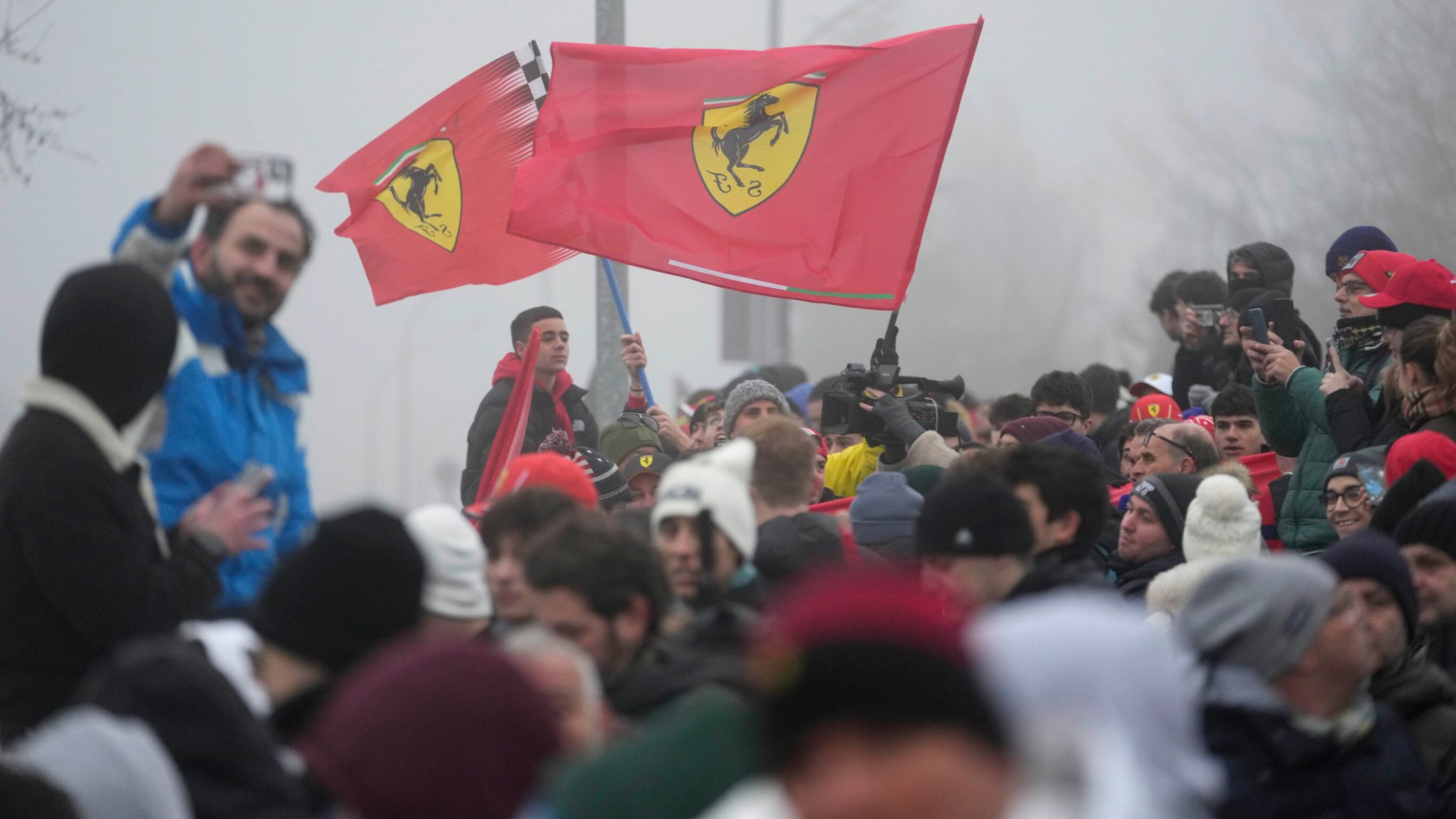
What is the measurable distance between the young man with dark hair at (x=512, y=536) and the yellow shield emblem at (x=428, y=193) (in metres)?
4.23

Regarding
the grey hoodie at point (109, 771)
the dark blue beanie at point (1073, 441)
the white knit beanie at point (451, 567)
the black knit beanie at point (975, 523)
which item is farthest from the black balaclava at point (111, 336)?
the dark blue beanie at point (1073, 441)

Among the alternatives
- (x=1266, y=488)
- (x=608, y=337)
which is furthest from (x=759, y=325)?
(x=1266, y=488)

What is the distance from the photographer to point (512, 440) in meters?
6.87

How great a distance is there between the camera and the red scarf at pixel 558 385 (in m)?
8.76

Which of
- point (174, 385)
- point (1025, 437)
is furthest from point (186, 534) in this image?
point (1025, 437)

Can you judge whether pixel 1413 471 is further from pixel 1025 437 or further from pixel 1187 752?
pixel 1187 752

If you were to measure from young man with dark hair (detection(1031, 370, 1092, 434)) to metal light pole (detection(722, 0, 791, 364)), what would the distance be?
29.7ft

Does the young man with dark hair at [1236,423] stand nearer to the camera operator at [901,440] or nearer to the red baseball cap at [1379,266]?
the red baseball cap at [1379,266]

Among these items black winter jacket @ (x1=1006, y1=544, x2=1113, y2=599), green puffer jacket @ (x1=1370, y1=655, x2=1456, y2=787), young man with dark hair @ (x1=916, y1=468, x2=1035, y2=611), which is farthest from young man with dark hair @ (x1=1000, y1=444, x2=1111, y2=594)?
green puffer jacket @ (x1=1370, y1=655, x2=1456, y2=787)

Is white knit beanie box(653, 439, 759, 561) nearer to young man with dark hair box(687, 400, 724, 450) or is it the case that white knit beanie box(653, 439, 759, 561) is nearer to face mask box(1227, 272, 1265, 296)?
young man with dark hair box(687, 400, 724, 450)

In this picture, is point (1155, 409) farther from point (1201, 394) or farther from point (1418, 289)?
point (1418, 289)

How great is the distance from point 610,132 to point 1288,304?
3275 millimetres

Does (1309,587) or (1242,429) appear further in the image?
(1242,429)

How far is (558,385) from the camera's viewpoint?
8930 millimetres
